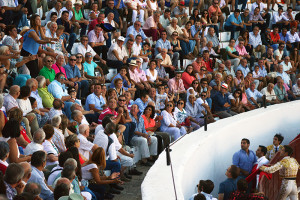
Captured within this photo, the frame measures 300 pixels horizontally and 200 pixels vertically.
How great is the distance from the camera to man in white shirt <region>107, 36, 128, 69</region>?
12789 mm

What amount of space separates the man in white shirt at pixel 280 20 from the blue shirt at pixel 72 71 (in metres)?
9.30

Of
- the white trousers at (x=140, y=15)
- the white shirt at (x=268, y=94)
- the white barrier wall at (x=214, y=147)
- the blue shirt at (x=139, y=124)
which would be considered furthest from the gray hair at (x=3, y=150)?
the white shirt at (x=268, y=94)

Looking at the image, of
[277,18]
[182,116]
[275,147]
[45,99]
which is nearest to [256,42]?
[277,18]

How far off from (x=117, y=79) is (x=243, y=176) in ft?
9.72

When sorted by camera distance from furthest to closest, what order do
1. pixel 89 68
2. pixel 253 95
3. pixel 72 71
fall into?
pixel 253 95, pixel 89 68, pixel 72 71

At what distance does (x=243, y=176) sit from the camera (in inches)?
404

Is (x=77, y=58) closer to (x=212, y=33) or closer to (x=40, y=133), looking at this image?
(x=40, y=133)

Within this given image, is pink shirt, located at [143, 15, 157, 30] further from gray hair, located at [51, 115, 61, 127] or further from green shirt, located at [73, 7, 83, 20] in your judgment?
gray hair, located at [51, 115, 61, 127]

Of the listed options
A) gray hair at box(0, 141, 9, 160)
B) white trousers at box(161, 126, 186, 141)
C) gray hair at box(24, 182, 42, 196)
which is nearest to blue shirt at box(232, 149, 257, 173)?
white trousers at box(161, 126, 186, 141)

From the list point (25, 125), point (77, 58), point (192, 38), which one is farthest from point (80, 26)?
point (25, 125)

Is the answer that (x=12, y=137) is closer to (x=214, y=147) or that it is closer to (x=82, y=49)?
(x=214, y=147)

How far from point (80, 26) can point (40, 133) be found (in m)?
6.62

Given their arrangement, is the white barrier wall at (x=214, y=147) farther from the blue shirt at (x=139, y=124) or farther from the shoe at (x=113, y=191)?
the shoe at (x=113, y=191)

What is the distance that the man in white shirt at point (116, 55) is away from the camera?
12.8 metres
